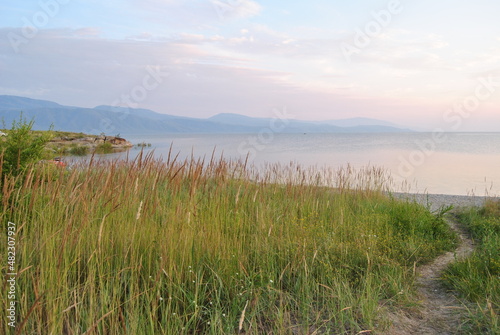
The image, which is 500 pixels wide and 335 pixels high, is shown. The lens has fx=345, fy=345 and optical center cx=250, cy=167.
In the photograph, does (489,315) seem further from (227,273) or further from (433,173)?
(433,173)

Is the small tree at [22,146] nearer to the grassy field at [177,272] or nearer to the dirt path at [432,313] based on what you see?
the grassy field at [177,272]

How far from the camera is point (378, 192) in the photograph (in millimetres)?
8469

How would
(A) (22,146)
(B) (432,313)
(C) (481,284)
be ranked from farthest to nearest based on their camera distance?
1. (A) (22,146)
2. (C) (481,284)
3. (B) (432,313)

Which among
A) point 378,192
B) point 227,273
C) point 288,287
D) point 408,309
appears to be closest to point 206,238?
point 227,273

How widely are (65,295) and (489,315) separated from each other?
349 cm

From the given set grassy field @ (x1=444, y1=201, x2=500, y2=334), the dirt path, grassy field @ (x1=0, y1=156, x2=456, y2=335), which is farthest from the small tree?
grassy field @ (x1=444, y1=201, x2=500, y2=334)

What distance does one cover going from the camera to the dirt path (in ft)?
9.93

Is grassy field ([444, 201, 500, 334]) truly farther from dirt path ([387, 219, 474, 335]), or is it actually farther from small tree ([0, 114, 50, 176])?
small tree ([0, 114, 50, 176])

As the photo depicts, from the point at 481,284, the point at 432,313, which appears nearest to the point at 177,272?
the point at 432,313

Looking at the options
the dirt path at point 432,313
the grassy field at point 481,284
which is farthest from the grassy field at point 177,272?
the grassy field at point 481,284

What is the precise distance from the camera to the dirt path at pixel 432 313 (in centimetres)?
303

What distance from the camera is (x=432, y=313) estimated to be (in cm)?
335

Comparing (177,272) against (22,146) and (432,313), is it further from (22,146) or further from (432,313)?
(22,146)

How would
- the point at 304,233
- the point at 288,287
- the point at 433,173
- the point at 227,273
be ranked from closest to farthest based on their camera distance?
the point at 227,273 → the point at 288,287 → the point at 304,233 → the point at 433,173
